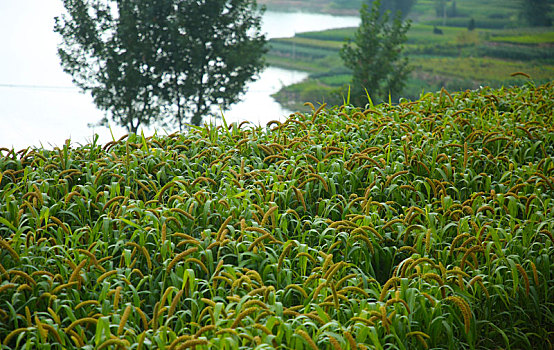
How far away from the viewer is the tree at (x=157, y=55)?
37.2 feet

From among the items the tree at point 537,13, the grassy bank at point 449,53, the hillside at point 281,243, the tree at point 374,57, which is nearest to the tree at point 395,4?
the grassy bank at point 449,53

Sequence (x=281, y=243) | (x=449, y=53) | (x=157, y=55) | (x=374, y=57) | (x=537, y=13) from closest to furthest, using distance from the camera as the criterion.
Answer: (x=281, y=243)
(x=157, y=55)
(x=374, y=57)
(x=537, y=13)
(x=449, y=53)

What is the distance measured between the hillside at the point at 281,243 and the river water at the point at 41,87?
957 cm

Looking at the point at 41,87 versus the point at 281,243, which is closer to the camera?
the point at 281,243

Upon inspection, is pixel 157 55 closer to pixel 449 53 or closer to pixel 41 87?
pixel 41 87

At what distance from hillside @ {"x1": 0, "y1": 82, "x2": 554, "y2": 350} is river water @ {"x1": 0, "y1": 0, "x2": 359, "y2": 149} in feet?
31.4

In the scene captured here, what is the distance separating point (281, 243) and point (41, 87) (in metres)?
14.0

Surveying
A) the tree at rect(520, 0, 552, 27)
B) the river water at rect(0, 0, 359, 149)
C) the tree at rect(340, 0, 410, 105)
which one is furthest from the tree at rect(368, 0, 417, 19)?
the tree at rect(340, 0, 410, 105)

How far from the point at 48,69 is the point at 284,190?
46.4 feet

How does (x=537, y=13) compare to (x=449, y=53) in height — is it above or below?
above

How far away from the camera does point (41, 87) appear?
14047mm

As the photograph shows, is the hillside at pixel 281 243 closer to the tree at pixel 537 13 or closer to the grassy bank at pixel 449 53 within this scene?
the grassy bank at pixel 449 53

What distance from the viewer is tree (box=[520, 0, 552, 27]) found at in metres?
16.9

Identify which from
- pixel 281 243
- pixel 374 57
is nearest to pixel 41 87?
pixel 374 57
